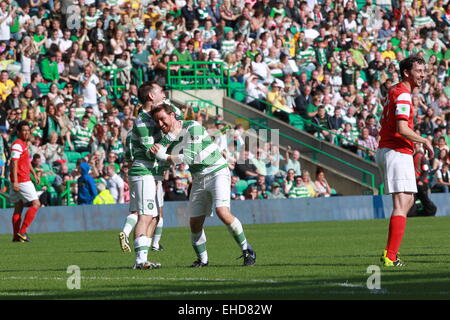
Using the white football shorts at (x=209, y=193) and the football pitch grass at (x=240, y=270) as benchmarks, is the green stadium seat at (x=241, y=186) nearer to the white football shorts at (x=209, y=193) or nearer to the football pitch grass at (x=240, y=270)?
the football pitch grass at (x=240, y=270)

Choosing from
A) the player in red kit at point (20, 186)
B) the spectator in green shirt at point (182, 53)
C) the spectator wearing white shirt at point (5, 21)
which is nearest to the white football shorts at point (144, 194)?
the player in red kit at point (20, 186)

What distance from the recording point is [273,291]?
9539mm

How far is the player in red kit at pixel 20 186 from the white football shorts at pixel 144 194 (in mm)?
8625

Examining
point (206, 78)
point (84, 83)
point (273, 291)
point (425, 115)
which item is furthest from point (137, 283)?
point (425, 115)

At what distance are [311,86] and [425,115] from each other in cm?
351

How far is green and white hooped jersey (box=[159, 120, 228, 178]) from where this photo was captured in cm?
1239

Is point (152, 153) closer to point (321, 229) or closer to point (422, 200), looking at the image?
point (321, 229)

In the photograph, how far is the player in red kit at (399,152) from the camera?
39.7 feet

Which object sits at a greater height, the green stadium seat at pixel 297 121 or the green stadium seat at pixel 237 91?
the green stadium seat at pixel 237 91

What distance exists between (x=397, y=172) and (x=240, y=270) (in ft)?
6.62

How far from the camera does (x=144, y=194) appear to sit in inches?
497

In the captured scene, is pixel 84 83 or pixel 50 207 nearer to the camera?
pixel 50 207

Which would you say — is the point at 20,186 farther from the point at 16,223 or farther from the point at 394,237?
the point at 394,237

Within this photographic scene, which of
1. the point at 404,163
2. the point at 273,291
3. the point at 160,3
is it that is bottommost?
the point at 273,291
